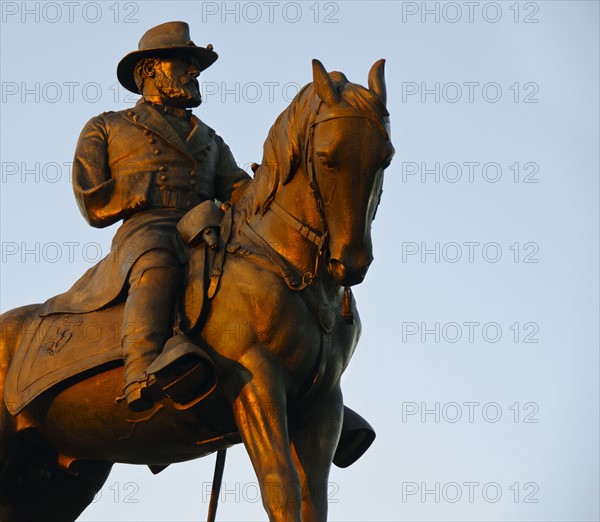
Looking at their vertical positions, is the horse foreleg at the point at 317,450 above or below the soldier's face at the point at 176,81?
below

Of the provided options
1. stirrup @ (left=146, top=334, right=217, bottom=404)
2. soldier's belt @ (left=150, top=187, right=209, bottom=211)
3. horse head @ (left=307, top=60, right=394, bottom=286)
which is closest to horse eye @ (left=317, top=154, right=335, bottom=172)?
horse head @ (left=307, top=60, right=394, bottom=286)

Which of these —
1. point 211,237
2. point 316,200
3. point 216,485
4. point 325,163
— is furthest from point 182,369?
point 216,485

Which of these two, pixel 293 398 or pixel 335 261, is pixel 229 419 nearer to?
pixel 293 398

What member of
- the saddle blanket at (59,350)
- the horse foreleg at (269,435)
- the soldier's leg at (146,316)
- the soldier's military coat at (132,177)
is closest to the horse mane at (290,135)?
the soldier's leg at (146,316)

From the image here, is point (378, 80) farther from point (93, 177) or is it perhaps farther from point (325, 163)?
point (93, 177)

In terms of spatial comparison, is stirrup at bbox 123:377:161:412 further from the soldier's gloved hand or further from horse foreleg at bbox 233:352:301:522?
the soldier's gloved hand

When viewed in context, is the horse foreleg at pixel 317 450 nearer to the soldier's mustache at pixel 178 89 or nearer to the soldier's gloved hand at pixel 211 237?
the soldier's gloved hand at pixel 211 237

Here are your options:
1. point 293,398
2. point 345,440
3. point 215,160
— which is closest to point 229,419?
A: point 293,398

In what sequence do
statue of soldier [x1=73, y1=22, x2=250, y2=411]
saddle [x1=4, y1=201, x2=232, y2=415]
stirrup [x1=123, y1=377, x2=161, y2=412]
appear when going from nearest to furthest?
stirrup [x1=123, y1=377, x2=161, y2=412] → saddle [x1=4, y1=201, x2=232, y2=415] → statue of soldier [x1=73, y1=22, x2=250, y2=411]

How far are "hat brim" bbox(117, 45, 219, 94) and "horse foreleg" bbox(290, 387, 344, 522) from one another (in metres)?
3.02

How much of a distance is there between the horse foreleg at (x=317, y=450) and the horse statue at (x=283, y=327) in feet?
0.03

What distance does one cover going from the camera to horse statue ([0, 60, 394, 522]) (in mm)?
11539

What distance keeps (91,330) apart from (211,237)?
1.23 m

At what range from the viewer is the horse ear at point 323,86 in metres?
11.7
